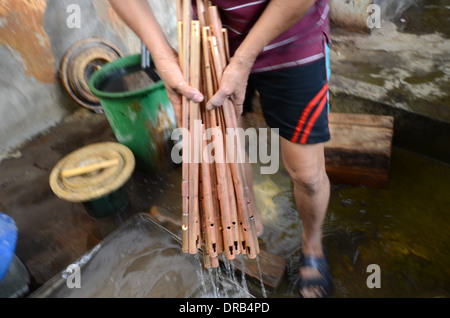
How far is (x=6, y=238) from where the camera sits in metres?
1.71

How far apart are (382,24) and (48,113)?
4.19 metres

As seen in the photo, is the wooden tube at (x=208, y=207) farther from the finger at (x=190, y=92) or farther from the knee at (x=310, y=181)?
the knee at (x=310, y=181)

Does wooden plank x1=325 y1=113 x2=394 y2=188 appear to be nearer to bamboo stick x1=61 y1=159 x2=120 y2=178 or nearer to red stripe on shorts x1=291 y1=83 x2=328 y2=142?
red stripe on shorts x1=291 y1=83 x2=328 y2=142

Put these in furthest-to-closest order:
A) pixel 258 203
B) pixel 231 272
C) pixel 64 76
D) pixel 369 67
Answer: pixel 64 76 < pixel 369 67 < pixel 258 203 < pixel 231 272

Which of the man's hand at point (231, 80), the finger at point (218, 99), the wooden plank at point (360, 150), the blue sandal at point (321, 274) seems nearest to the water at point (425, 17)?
the wooden plank at point (360, 150)

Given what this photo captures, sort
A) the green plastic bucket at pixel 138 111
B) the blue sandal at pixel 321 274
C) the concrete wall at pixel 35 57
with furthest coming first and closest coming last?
the concrete wall at pixel 35 57
the green plastic bucket at pixel 138 111
the blue sandal at pixel 321 274

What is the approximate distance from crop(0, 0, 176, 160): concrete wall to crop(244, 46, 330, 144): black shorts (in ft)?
9.25

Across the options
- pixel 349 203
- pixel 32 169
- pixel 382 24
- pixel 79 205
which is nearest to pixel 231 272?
pixel 349 203

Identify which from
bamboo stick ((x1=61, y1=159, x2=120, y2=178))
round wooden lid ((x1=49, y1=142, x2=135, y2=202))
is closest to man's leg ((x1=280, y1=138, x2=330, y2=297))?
round wooden lid ((x1=49, y1=142, x2=135, y2=202))

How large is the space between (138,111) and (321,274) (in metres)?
1.82

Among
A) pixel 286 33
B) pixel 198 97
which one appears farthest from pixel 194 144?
pixel 286 33

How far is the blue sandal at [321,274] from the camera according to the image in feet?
6.04

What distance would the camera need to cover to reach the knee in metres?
1.62

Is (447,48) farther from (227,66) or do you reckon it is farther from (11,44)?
(11,44)
